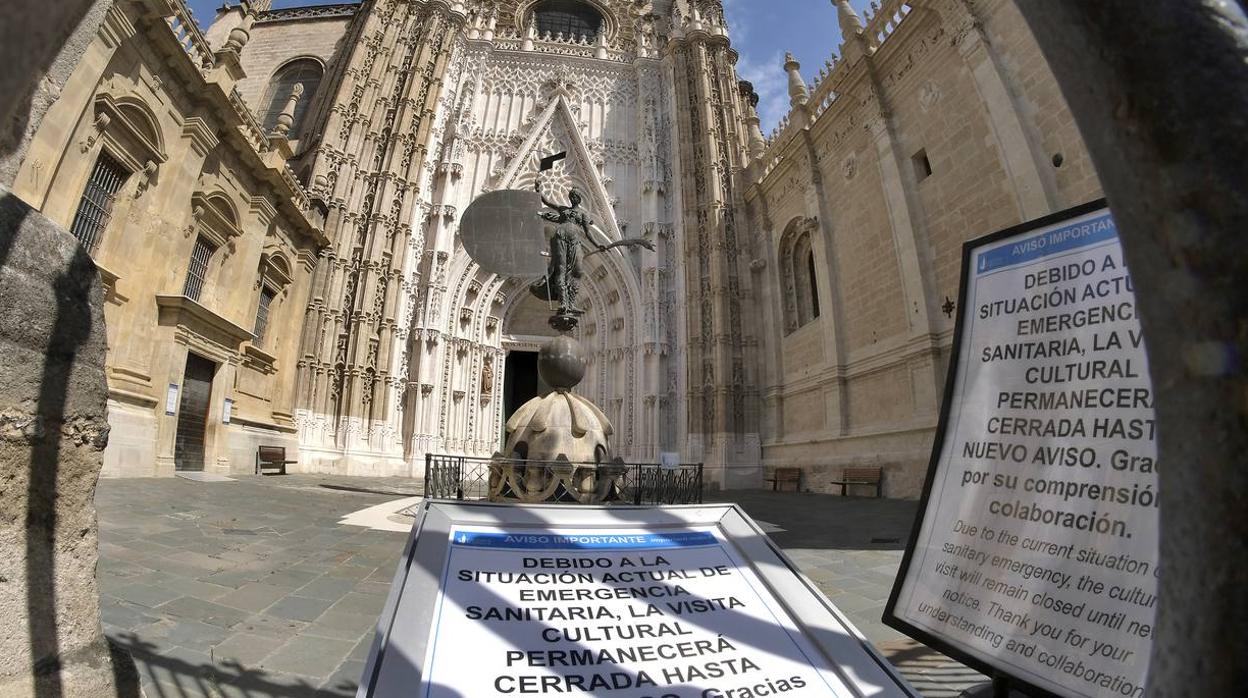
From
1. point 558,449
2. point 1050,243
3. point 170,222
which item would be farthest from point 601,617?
point 170,222

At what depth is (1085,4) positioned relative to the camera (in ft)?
2.29

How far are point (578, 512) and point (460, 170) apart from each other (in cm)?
1955

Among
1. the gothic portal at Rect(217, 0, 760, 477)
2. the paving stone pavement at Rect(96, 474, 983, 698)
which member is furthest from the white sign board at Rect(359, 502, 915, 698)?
the gothic portal at Rect(217, 0, 760, 477)

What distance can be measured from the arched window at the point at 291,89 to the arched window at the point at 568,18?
10.1 metres

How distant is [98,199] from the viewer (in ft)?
29.4

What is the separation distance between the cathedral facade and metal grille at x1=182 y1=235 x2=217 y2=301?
63mm

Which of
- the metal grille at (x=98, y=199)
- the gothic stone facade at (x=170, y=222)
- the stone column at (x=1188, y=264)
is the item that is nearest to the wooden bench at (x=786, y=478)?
the gothic stone facade at (x=170, y=222)

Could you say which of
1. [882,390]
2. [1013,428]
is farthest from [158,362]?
[882,390]

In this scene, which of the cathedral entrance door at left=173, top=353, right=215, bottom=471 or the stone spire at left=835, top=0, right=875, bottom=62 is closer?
the cathedral entrance door at left=173, top=353, right=215, bottom=471

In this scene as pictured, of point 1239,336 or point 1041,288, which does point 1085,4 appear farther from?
point 1041,288

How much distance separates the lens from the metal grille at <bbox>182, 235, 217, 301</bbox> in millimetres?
11453

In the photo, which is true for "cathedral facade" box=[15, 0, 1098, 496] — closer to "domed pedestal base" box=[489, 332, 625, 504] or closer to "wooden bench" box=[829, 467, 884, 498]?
"wooden bench" box=[829, 467, 884, 498]

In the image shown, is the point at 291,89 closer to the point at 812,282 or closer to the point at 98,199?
the point at 98,199

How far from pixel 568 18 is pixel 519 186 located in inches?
438
